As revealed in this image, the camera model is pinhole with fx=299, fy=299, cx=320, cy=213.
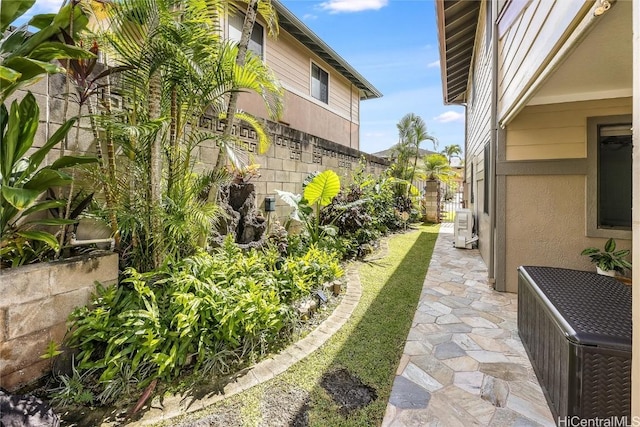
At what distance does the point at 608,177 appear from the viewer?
4.04m

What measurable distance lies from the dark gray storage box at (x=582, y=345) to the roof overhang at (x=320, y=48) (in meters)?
8.52

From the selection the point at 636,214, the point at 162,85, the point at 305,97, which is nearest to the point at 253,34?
the point at 305,97

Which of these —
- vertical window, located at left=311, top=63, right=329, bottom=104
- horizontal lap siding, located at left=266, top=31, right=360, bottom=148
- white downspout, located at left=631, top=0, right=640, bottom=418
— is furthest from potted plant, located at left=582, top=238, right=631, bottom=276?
vertical window, located at left=311, top=63, right=329, bottom=104

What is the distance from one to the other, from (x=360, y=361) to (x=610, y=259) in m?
3.54

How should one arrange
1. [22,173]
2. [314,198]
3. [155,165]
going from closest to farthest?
1. [22,173]
2. [155,165]
3. [314,198]

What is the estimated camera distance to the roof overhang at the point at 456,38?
629 cm

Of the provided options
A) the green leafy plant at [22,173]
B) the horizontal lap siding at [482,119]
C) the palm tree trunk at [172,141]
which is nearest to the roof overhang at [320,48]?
the horizontal lap siding at [482,119]

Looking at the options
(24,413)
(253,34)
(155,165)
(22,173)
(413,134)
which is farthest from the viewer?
(413,134)

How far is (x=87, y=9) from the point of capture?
280cm

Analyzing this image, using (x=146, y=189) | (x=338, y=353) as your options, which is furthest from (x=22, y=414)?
(x=338, y=353)

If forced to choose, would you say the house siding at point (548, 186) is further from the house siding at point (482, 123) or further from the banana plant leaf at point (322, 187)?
the banana plant leaf at point (322, 187)

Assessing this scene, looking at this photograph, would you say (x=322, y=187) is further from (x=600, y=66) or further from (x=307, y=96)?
(x=307, y=96)

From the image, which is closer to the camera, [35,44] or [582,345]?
[582,345]

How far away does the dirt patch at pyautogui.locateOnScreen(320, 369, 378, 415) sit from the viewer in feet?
7.41
